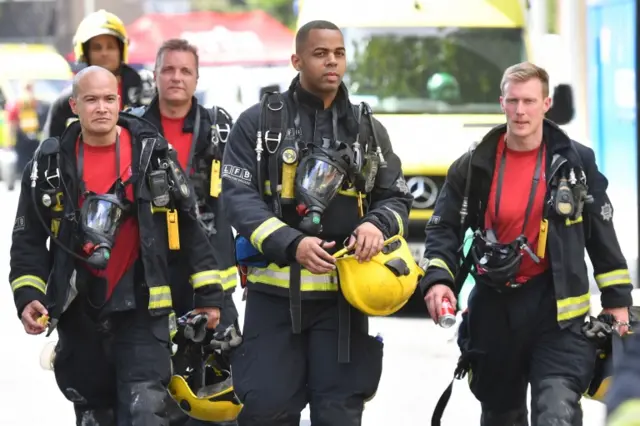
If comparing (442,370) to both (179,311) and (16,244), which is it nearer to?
(179,311)

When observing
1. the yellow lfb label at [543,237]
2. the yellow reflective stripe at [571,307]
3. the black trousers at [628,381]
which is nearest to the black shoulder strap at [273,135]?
the yellow lfb label at [543,237]

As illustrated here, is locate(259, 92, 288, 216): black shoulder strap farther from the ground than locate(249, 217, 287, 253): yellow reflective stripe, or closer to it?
farther from the ground

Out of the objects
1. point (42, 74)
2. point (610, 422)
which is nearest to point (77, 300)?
point (610, 422)

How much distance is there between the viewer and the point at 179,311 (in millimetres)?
7258

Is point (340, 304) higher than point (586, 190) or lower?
lower

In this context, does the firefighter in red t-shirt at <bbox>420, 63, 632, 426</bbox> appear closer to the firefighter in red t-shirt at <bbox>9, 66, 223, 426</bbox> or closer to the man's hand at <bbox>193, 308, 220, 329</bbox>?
the man's hand at <bbox>193, 308, 220, 329</bbox>

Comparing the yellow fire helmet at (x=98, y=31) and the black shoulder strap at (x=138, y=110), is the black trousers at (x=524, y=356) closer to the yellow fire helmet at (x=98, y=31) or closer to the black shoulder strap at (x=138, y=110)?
the black shoulder strap at (x=138, y=110)

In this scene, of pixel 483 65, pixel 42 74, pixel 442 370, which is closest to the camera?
pixel 442 370

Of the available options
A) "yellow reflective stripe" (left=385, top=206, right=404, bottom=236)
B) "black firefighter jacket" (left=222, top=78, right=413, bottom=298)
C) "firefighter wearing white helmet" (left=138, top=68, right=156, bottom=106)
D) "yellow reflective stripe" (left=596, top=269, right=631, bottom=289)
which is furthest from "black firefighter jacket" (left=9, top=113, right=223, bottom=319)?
"firefighter wearing white helmet" (left=138, top=68, right=156, bottom=106)

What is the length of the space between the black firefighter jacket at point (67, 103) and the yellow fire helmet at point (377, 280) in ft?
7.56

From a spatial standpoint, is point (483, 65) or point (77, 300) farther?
point (483, 65)

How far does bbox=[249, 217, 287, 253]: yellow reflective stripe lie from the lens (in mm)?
5844

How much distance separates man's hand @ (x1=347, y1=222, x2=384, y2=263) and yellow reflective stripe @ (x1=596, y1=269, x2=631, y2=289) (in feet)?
3.22

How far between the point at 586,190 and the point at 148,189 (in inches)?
68.4
